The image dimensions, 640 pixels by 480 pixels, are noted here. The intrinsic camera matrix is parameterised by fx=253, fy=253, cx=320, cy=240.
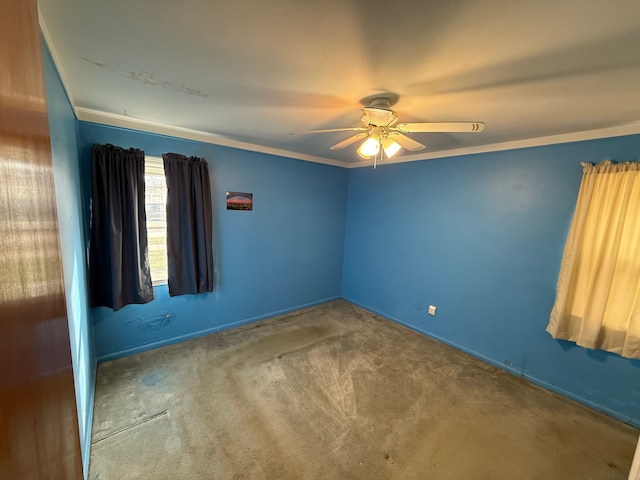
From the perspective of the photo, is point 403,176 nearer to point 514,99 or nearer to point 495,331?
point 514,99

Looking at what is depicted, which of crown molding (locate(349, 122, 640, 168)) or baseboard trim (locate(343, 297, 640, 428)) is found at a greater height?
crown molding (locate(349, 122, 640, 168))

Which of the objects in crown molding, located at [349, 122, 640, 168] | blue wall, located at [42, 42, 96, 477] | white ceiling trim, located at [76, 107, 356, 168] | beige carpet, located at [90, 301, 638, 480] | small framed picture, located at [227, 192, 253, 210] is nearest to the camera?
blue wall, located at [42, 42, 96, 477]

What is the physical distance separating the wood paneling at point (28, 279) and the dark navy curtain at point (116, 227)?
1.93 m

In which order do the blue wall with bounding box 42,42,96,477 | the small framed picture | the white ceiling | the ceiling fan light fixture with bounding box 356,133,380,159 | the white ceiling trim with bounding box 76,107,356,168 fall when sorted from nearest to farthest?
1. the white ceiling
2. the blue wall with bounding box 42,42,96,477
3. the ceiling fan light fixture with bounding box 356,133,380,159
4. the white ceiling trim with bounding box 76,107,356,168
5. the small framed picture

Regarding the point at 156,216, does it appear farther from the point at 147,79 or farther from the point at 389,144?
the point at 389,144

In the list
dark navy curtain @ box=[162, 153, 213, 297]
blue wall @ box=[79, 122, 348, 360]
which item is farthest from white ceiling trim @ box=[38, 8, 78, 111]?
dark navy curtain @ box=[162, 153, 213, 297]

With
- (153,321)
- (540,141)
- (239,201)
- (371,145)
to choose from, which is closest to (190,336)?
(153,321)

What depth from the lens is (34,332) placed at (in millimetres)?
508

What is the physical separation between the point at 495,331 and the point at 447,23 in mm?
2890

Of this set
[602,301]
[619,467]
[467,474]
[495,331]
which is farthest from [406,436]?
[602,301]

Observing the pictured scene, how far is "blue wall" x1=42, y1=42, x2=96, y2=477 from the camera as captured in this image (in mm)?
1287

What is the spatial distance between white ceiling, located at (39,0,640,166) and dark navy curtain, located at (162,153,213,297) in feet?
1.95

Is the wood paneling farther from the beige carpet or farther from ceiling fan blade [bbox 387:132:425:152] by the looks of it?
ceiling fan blade [bbox 387:132:425:152]

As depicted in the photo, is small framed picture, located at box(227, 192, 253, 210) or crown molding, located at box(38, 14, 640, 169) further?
small framed picture, located at box(227, 192, 253, 210)
